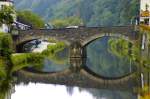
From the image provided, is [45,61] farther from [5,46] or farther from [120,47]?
[120,47]

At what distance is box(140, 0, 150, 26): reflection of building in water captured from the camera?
201ft

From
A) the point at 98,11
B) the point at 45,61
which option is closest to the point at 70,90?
the point at 45,61

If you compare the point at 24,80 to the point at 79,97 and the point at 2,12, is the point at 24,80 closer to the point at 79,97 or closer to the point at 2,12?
the point at 79,97

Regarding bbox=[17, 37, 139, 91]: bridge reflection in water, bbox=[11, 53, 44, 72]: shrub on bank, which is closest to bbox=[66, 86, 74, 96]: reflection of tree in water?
bbox=[17, 37, 139, 91]: bridge reflection in water

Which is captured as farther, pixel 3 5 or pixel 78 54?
pixel 3 5

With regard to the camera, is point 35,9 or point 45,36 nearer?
point 45,36

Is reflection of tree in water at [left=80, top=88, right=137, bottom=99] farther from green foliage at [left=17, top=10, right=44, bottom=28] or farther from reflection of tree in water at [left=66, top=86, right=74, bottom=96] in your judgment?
green foliage at [left=17, top=10, right=44, bottom=28]

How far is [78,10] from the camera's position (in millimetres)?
149125

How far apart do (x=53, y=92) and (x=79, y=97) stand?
284cm

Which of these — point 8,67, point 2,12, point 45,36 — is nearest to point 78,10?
point 45,36

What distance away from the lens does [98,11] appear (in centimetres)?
13188

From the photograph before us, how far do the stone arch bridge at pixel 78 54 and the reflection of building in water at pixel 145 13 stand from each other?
5.27ft

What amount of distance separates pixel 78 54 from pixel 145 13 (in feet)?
34.5

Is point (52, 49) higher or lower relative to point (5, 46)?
lower
